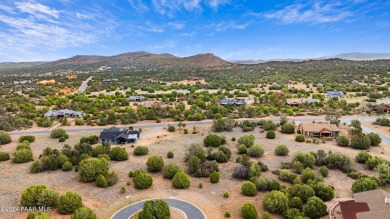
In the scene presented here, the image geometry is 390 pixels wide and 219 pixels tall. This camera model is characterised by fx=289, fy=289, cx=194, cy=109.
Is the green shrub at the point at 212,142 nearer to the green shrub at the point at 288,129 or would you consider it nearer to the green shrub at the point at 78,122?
the green shrub at the point at 288,129

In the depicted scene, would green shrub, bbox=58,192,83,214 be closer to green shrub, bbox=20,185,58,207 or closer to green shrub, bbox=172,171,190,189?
green shrub, bbox=20,185,58,207

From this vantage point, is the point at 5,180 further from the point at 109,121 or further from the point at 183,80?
the point at 183,80

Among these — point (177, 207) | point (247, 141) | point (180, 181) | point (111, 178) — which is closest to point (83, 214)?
point (177, 207)

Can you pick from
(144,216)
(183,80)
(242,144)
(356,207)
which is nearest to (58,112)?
(242,144)

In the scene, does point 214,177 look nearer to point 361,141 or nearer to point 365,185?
point 365,185

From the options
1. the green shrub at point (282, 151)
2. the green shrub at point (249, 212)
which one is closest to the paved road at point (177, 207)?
the green shrub at point (249, 212)
